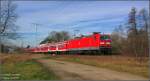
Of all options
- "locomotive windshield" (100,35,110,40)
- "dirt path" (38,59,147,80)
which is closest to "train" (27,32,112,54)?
"locomotive windshield" (100,35,110,40)

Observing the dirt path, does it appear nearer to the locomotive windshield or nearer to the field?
the field

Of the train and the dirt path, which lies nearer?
the dirt path

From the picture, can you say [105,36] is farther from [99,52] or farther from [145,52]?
[145,52]

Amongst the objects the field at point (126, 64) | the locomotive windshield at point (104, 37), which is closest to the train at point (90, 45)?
the locomotive windshield at point (104, 37)

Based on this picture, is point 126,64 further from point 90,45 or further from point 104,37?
point 90,45

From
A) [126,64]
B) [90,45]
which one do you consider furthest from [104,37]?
[126,64]

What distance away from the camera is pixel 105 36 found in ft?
140

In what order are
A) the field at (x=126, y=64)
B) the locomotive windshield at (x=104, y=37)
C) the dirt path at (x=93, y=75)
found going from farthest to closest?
the locomotive windshield at (x=104, y=37), the field at (x=126, y=64), the dirt path at (x=93, y=75)

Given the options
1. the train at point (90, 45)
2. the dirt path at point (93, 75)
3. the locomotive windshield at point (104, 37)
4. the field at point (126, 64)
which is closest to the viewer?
the dirt path at point (93, 75)

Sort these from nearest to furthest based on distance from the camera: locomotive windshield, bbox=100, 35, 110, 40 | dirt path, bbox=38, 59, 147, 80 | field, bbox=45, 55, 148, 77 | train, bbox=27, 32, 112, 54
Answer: dirt path, bbox=38, 59, 147, 80 → field, bbox=45, 55, 148, 77 → train, bbox=27, 32, 112, 54 → locomotive windshield, bbox=100, 35, 110, 40

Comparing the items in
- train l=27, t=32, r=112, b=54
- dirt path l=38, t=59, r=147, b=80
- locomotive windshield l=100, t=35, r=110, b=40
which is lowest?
dirt path l=38, t=59, r=147, b=80

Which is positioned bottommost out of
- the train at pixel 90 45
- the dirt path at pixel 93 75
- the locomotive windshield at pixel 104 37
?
the dirt path at pixel 93 75

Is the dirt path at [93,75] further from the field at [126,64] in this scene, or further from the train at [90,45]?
the train at [90,45]

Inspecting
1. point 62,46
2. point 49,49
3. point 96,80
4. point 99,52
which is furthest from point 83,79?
point 49,49
